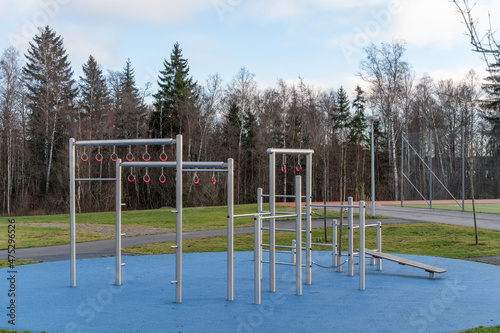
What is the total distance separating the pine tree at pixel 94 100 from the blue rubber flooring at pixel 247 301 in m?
24.3

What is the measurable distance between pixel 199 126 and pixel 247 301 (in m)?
29.5

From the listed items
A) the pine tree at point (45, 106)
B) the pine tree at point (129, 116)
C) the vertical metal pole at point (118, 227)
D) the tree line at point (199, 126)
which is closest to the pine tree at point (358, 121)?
the tree line at point (199, 126)

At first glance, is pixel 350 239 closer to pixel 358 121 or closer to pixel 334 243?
pixel 334 243

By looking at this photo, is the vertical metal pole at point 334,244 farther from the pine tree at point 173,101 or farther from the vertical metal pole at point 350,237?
the pine tree at point 173,101

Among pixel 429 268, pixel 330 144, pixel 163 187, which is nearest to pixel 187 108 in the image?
pixel 163 187

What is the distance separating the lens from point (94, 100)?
35438 millimetres

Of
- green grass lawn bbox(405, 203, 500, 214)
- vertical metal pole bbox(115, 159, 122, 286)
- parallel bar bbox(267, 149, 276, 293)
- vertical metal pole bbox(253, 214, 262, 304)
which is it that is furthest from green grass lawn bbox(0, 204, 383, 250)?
vertical metal pole bbox(253, 214, 262, 304)

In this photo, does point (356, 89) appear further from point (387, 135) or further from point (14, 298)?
point (14, 298)

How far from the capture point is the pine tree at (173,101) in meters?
36.0

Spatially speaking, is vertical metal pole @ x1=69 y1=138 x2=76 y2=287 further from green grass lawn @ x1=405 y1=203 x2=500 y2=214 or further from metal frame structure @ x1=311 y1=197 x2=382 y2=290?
green grass lawn @ x1=405 y1=203 x2=500 y2=214

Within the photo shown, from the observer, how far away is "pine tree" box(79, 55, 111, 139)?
32.8m

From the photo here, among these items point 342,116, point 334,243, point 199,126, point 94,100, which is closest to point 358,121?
point 342,116

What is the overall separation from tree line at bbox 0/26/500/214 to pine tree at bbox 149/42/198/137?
3.4 inches

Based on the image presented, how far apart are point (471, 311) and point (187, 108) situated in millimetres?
30651
